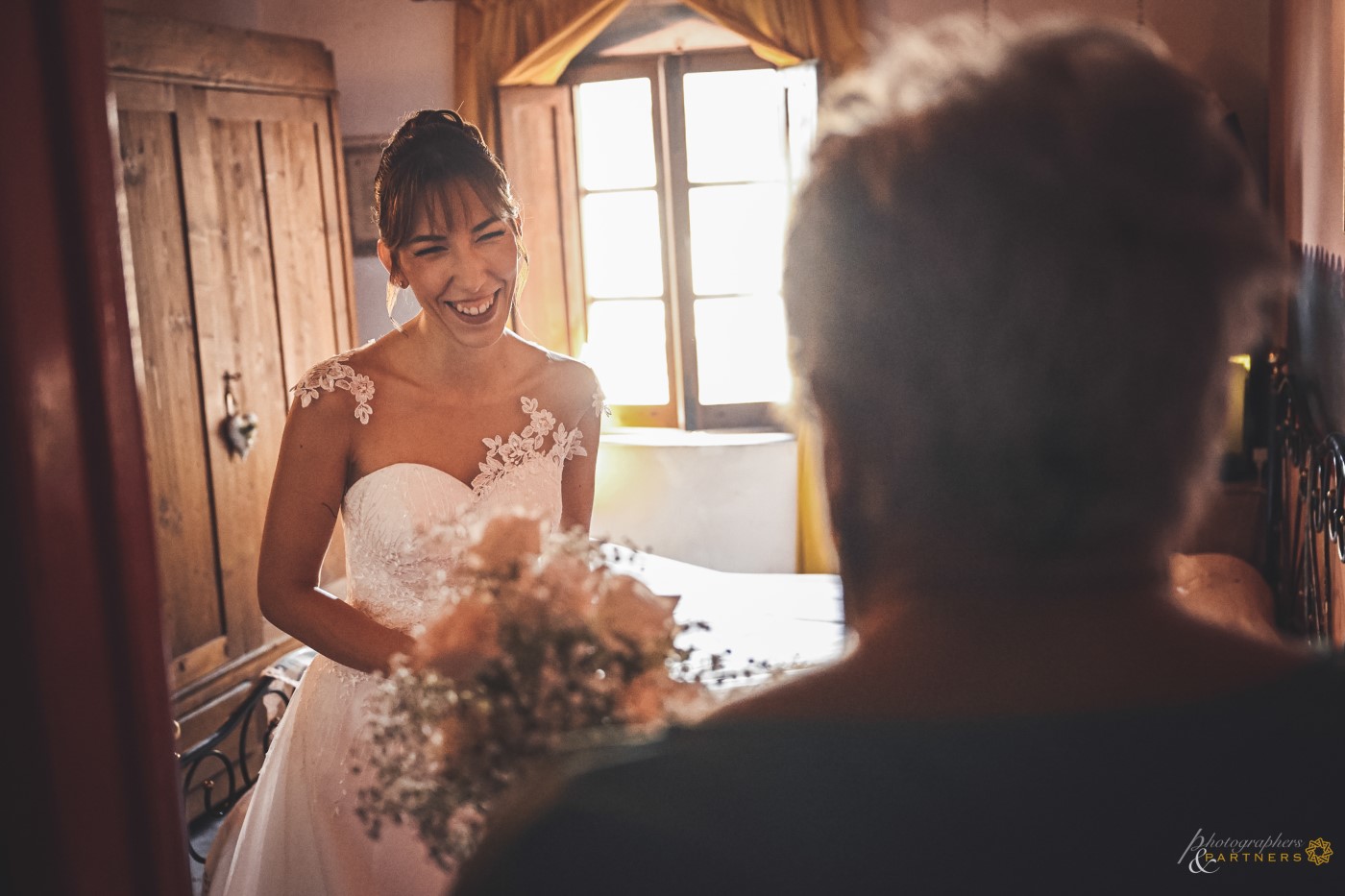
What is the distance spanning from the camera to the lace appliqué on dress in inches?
91.2

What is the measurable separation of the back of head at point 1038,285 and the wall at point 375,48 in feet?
17.2

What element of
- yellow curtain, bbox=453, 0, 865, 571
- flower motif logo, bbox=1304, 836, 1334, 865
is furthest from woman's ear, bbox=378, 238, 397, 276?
yellow curtain, bbox=453, 0, 865, 571

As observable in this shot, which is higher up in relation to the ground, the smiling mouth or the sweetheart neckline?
the smiling mouth

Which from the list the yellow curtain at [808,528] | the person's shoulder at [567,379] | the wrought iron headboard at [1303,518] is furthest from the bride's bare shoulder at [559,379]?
the yellow curtain at [808,528]

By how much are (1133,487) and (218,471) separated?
423 centimetres

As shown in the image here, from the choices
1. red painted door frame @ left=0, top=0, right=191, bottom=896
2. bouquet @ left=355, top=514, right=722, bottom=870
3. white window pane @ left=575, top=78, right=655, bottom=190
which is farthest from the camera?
white window pane @ left=575, top=78, right=655, bottom=190

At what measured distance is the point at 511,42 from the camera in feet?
17.5

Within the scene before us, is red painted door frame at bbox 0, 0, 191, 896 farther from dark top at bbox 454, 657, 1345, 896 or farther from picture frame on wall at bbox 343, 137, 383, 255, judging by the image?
picture frame on wall at bbox 343, 137, 383, 255

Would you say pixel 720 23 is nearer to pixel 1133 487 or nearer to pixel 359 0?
pixel 359 0

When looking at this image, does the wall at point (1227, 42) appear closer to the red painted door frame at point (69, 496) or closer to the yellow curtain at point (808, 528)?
the yellow curtain at point (808, 528)

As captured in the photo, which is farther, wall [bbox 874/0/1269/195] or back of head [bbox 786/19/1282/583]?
wall [bbox 874/0/1269/195]

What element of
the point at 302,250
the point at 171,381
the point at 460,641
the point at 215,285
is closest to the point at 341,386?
the point at 460,641

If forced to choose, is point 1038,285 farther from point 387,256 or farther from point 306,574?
point 387,256

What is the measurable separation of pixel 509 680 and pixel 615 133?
15.1 ft
